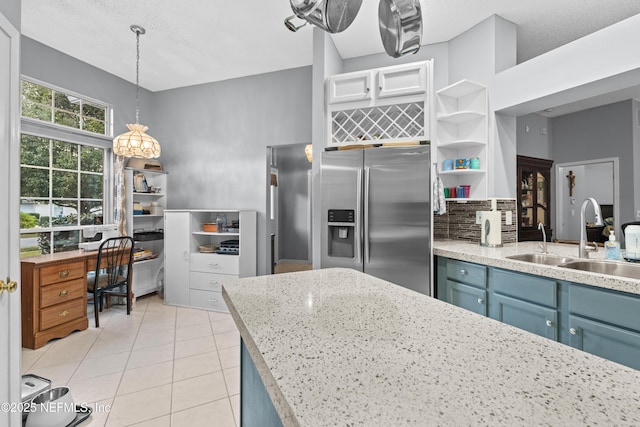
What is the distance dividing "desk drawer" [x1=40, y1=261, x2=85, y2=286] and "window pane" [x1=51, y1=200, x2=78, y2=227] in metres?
0.86

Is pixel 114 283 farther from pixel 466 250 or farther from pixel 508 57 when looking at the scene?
pixel 508 57

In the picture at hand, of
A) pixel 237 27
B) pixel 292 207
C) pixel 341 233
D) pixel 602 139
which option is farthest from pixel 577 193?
pixel 237 27

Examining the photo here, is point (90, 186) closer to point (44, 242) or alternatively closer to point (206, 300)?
point (44, 242)

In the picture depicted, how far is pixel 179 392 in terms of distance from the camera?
222cm

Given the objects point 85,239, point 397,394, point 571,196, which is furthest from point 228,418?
point 571,196

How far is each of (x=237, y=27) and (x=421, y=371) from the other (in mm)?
3647

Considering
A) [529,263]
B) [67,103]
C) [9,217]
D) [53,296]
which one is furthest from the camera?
[67,103]

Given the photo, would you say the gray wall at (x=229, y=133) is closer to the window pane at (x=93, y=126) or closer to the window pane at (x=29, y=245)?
the window pane at (x=93, y=126)

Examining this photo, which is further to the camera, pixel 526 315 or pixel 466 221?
pixel 466 221

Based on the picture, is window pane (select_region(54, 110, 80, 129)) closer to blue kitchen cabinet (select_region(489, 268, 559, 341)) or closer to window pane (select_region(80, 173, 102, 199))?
window pane (select_region(80, 173, 102, 199))

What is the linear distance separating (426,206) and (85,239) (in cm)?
414

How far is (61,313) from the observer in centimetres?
311

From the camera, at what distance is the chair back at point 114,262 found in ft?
11.8

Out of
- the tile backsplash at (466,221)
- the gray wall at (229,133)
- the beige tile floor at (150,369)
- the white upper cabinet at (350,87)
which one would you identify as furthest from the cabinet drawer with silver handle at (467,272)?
the gray wall at (229,133)
